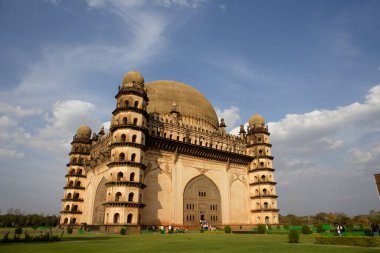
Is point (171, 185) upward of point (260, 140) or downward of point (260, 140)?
downward

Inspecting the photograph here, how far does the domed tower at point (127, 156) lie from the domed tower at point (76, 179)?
1568 cm

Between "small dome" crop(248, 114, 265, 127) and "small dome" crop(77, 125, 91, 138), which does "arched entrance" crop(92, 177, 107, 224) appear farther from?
"small dome" crop(248, 114, 265, 127)

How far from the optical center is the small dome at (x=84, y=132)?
50544 millimetres

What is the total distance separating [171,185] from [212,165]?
8.69 m

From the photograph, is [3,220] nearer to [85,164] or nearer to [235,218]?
[85,164]

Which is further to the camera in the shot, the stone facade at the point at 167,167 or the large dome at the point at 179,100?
the large dome at the point at 179,100

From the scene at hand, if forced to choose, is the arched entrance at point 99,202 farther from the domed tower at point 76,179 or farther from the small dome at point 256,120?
the small dome at point 256,120

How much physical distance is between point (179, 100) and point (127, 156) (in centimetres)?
1770

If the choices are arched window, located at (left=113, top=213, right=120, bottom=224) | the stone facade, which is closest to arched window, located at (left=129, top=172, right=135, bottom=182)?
the stone facade

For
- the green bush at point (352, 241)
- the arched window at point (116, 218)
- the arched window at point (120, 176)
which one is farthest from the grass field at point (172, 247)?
Answer: the arched window at point (120, 176)

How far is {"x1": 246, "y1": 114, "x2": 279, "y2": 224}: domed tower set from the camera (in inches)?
1821

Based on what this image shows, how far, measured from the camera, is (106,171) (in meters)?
40.5

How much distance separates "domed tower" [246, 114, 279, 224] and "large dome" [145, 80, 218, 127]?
7.56 meters

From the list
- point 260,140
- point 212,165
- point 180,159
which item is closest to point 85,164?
point 180,159
